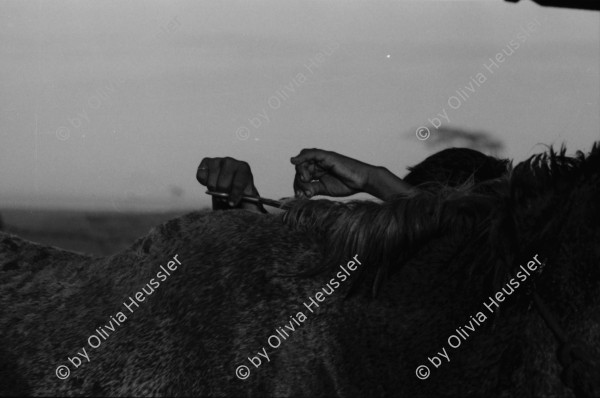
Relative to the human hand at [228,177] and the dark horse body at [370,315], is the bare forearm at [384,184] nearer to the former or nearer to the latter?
the dark horse body at [370,315]

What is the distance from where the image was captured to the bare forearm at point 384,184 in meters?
2.45

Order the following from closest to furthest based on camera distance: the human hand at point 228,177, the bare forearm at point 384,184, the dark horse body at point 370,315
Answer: the dark horse body at point 370,315 < the bare forearm at point 384,184 < the human hand at point 228,177

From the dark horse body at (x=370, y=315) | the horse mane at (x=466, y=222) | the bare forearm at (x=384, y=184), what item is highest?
the bare forearm at (x=384, y=184)

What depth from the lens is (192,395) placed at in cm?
214

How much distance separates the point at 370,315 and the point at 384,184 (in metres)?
0.52

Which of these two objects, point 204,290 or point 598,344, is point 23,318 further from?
point 598,344

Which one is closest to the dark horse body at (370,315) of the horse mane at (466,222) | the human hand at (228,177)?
the horse mane at (466,222)

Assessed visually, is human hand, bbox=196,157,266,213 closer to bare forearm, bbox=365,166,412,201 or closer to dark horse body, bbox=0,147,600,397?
dark horse body, bbox=0,147,600,397

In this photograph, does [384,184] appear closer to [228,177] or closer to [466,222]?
[466,222]

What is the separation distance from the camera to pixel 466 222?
7.10ft

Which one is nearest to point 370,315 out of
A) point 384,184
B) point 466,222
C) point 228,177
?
point 466,222

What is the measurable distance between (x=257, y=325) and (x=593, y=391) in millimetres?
904

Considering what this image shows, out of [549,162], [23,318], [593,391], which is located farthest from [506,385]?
[23,318]

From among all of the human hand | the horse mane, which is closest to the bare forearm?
the horse mane
